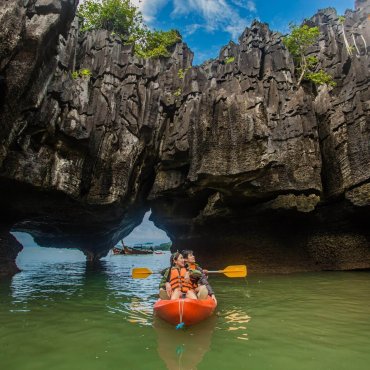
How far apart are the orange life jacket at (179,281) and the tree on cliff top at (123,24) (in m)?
19.8

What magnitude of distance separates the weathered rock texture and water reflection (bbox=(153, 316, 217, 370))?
972cm

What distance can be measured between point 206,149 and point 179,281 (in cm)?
963

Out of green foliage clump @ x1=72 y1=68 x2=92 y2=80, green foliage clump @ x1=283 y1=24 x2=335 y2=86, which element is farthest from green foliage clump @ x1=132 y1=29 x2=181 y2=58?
green foliage clump @ x1=283 y1=24 x2=335 y2=86

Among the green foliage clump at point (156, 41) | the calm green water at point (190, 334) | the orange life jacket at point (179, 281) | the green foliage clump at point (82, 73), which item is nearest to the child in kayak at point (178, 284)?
the orange life jacket at point (179, 281)

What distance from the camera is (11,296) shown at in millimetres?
10227

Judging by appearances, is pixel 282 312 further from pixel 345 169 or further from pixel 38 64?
pixel 38 64

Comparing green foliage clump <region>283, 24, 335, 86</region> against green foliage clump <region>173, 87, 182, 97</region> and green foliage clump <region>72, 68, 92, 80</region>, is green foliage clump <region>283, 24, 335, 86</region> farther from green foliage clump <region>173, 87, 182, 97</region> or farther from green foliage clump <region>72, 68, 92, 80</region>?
green foliage clump <region>72, 68, 92, 80</region>

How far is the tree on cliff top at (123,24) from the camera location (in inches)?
931

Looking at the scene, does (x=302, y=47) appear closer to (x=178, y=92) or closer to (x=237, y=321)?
(x=178, y=92)

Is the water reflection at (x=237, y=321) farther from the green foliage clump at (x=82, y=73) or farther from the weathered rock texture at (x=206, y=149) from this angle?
the green foliage clump at (x=82, y=73)

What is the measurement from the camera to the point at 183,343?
551 cm

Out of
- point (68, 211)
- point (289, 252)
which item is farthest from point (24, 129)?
point (289, 252)

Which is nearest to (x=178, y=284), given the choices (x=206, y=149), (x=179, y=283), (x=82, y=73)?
(x=179, y=283)

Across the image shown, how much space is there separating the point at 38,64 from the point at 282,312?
12194 mm
